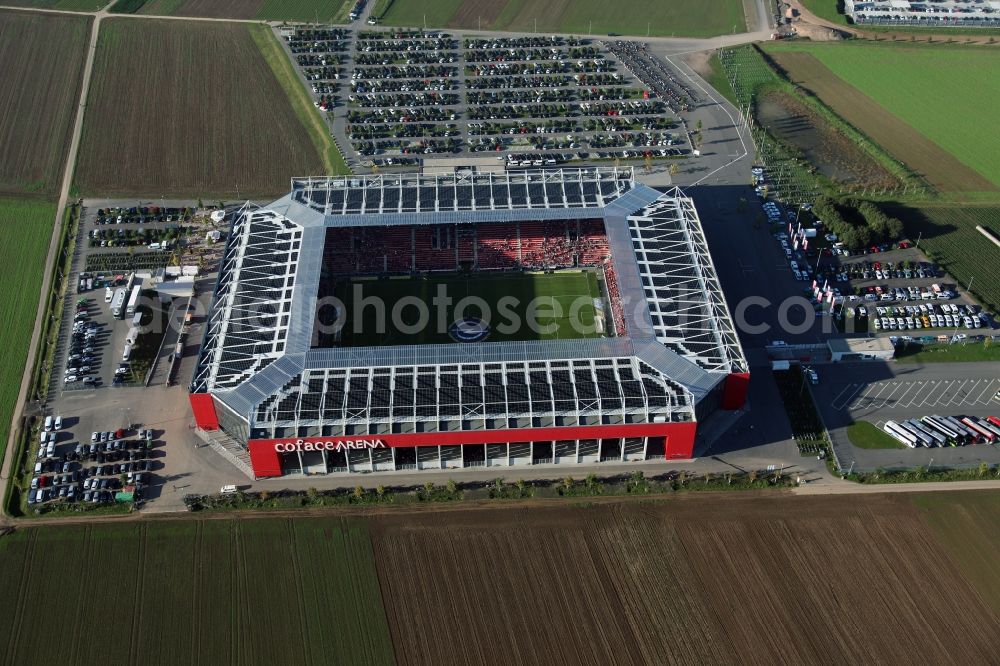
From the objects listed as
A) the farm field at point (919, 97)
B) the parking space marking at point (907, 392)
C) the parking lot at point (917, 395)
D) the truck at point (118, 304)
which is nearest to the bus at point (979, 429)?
the parking lot at point (917, 395)

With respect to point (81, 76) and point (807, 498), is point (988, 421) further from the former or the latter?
point (81, 76)

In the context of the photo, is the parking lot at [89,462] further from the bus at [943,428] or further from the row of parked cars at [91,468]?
the bus at [943,428]

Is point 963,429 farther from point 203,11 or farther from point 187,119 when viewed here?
point 203,11

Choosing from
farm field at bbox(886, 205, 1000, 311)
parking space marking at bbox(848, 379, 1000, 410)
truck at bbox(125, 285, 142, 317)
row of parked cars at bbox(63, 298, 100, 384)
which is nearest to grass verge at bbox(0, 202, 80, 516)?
row of parked cars at bbox(63, 298, 100, 384)

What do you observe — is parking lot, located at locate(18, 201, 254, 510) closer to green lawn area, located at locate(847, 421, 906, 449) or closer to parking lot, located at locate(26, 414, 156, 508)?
parking lot, located at locate(26, 414, 156, 508)

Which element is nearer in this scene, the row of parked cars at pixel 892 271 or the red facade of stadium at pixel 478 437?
the red facade of stadium at pixel 478 437
